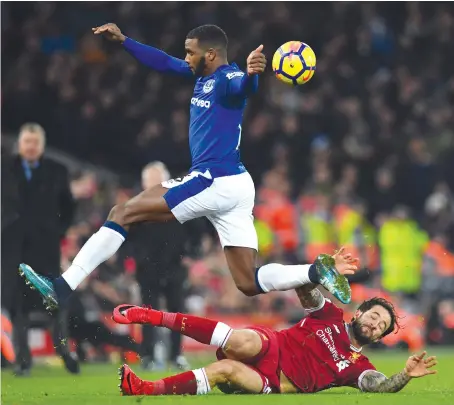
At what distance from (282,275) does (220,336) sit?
77 centimetres

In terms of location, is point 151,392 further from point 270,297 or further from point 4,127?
point 4,127

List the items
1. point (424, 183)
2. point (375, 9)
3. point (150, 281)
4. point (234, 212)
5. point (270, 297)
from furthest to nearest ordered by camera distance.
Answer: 1. point (375, 9)
2. point (424, 183)
3. point (270, 297)
4. point (150, 281)
5. point (234, 212)

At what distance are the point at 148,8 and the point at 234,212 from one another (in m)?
12.6

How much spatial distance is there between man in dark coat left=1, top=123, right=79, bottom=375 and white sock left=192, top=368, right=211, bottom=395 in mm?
3711

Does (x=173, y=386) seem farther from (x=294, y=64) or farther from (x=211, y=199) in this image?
(x=294, y=64)

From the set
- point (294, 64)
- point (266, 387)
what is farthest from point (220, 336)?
point (294, 64)

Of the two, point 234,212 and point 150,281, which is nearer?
point 234,212

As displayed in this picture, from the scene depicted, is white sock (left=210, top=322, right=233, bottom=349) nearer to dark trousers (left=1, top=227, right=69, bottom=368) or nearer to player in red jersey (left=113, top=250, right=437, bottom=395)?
player in red jersey (left=113, top=250, right=437, bottom=395)

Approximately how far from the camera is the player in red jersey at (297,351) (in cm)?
766

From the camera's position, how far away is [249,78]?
307 inches

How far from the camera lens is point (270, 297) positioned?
15.6 meters

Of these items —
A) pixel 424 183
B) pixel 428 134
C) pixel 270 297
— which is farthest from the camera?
pixel 428 134

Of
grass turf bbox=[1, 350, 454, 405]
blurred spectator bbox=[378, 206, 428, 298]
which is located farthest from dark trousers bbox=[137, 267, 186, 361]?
blurred spectator bbox=[378, 206, 428, 298]

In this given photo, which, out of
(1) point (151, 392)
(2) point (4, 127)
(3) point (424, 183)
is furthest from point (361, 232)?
(1) point (151, 392)
